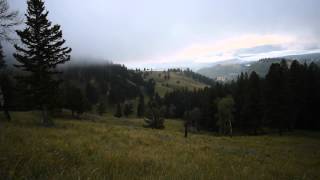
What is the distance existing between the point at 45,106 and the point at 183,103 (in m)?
114

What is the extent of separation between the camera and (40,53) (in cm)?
3244

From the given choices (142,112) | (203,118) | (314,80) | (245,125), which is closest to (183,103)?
(142,112)

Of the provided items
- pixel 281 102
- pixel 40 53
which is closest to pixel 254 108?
pixel 281 102

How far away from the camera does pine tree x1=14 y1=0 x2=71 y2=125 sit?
105 ft

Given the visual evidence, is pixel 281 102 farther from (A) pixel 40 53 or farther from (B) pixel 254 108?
(A) pixel 40 53

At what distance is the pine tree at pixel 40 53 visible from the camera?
31859 mm

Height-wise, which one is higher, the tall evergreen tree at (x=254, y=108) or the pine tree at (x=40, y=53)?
the pine tree at (x=40, y=53)

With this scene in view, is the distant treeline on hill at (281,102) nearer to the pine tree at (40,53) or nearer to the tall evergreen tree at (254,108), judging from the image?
the tall evergreen tree at (254,108)

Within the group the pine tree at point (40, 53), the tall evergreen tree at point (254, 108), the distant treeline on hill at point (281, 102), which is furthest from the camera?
the tall evergreen tree at point (254, 108)

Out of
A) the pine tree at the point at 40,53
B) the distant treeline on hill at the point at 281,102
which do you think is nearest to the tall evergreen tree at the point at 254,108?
the distant treeline on hill at the point at 281,102

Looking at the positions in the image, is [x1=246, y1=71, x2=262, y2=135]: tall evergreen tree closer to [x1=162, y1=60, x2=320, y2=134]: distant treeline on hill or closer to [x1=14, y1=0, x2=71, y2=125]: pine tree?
[x1=162, y1=60, x2=320, y2=134]: distant treeline on hill

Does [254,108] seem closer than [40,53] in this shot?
No

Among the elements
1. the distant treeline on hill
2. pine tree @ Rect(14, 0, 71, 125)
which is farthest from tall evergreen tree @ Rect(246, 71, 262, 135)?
pine tree @ Rect(14, 0, 71, 125)

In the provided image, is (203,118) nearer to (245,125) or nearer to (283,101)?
(245,125)
